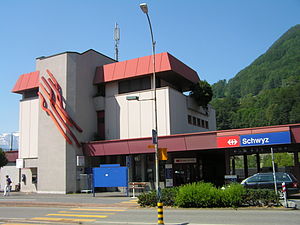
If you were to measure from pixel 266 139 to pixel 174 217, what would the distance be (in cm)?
1162

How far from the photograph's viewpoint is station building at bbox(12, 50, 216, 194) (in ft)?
99.7

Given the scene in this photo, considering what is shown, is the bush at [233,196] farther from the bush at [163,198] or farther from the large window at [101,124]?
the large window at [101,124]

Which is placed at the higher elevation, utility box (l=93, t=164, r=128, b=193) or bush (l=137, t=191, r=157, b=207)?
utility box (l=93, t=164, r=128, b=193)

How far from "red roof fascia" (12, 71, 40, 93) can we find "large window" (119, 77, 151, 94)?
9.60 meters

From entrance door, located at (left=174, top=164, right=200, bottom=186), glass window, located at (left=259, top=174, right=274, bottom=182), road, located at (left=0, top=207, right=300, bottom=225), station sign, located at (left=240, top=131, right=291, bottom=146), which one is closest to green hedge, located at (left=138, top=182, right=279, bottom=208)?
road, located at (left=0, top=207, right=300, bottom=225)

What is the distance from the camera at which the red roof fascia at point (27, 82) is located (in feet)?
120

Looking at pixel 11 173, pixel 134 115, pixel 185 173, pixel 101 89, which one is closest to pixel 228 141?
pixel 185 173

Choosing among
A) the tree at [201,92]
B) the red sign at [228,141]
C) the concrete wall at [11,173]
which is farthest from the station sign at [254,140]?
the concrete wall at [11,173]

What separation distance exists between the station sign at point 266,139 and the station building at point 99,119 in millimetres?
6889

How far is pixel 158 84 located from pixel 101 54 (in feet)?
24.7

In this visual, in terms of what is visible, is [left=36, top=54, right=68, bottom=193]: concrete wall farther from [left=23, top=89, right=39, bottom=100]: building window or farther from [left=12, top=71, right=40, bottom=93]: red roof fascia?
[left=23, top=89, right=39, bottom=100]: building window

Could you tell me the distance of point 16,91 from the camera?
38188 millimetres

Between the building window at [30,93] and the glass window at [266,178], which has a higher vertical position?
the building window at [30,93]

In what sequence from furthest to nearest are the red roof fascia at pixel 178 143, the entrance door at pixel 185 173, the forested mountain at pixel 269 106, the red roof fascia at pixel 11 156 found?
the forested mountain at pixel 269 106 → the red roof fascia at pixel 11 156 → the entrance door at pixel 185 173 → the red roof fascia at pixel 178 143
